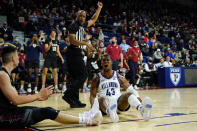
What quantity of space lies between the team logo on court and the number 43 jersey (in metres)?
8.51

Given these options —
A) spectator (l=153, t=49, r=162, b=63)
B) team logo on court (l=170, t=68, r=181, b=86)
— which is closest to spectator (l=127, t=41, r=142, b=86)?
team logo on court (l=170, t=68, r=181, b=86)

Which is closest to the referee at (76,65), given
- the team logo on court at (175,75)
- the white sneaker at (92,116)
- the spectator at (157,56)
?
the white sneaker at (92,116)

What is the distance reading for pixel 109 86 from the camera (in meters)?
4.27

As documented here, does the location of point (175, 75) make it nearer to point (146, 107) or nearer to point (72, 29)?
point (72, 29)

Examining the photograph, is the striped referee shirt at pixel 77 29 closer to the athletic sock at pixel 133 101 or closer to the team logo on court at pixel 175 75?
the athletic sock at pixel 133 101

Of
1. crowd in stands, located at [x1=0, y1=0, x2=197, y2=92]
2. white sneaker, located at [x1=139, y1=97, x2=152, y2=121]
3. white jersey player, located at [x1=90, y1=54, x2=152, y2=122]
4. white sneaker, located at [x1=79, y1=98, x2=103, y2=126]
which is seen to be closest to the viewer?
white sneaker, located at [x1=79, y1=98, x2=103, y2=126]

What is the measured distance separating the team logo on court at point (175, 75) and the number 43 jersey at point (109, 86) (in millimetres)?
8506

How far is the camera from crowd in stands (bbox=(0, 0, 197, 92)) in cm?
1189

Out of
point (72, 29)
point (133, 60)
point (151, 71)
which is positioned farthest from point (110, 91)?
point (151, 71)

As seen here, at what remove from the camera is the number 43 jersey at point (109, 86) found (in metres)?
4.23

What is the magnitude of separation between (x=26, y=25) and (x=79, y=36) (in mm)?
7782

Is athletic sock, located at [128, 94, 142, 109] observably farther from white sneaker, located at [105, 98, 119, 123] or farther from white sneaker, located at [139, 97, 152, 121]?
white sneaker, located at [105, 98, 119, 123]

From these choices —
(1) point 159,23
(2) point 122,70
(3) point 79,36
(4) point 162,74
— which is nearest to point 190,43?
(1) point 159,23

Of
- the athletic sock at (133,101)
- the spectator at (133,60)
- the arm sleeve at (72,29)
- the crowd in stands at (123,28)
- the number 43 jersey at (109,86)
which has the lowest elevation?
the athletic sock at (133,101)
